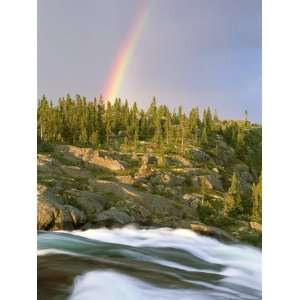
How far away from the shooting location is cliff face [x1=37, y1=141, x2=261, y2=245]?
177 inches

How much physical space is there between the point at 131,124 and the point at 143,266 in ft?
3.41

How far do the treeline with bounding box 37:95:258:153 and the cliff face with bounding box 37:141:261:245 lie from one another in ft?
0.28

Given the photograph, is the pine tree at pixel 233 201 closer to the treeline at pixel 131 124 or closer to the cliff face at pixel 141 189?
the cliff face at pixel 141 189

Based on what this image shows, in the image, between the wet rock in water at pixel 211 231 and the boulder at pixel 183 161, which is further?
the boulder at pixel 183 161

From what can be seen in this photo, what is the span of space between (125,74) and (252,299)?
1.86m

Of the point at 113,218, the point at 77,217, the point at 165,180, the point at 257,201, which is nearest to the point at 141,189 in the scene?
the point at 165,180

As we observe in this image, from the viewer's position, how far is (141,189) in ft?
14.9

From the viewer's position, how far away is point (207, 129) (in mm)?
4574

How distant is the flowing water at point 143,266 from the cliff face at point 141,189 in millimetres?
89

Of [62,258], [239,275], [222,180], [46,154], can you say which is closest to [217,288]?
[239,275]

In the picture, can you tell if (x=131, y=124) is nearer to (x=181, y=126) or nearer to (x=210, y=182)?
(x=181, y=126)

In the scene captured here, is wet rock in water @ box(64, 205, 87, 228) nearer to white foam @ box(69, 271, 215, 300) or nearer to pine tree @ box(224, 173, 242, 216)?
white foam @ box(69, 271, 215, 300)

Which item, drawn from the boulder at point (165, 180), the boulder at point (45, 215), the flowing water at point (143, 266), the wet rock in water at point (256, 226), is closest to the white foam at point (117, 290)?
the flowing water at point (143, 266)

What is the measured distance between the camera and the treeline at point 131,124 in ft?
14.9
